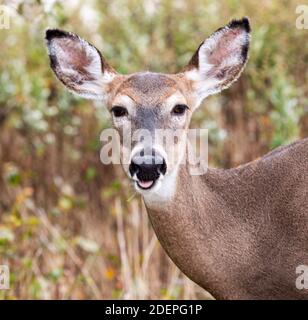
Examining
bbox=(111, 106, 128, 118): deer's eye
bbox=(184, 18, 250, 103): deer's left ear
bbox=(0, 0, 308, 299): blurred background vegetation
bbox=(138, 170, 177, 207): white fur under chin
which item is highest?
bbox=(0, 0, 308, 299): blurred background vegetation

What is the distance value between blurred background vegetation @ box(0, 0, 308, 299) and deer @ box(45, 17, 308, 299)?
7.20 feet

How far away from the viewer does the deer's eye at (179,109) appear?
5441 mm

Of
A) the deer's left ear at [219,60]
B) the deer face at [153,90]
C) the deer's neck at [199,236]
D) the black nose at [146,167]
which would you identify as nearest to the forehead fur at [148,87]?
the deer face at [153,90]

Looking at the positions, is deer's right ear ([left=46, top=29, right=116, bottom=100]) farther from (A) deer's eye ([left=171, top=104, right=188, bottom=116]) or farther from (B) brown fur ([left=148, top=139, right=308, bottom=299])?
(B) brown fur ([left=148, top=139, right=308, bottom=299])

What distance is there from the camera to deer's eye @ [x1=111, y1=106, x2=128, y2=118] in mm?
5434

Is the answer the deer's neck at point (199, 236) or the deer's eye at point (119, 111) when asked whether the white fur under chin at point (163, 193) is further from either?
the deer's eye at point (119, 111)

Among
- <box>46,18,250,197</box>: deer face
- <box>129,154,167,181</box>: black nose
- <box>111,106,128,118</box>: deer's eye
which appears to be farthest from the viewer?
<box>111,106,128,118</box>: deer's eye

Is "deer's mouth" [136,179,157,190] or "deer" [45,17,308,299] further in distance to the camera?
"deer" [45,17,308,299]

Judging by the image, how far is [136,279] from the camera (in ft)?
25.4

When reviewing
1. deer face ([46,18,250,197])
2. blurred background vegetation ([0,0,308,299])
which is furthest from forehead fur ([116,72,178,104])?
blurred background vegetation ([0,0,308,299])

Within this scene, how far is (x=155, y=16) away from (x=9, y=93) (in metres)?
1.86

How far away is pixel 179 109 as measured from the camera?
5.48 metres
